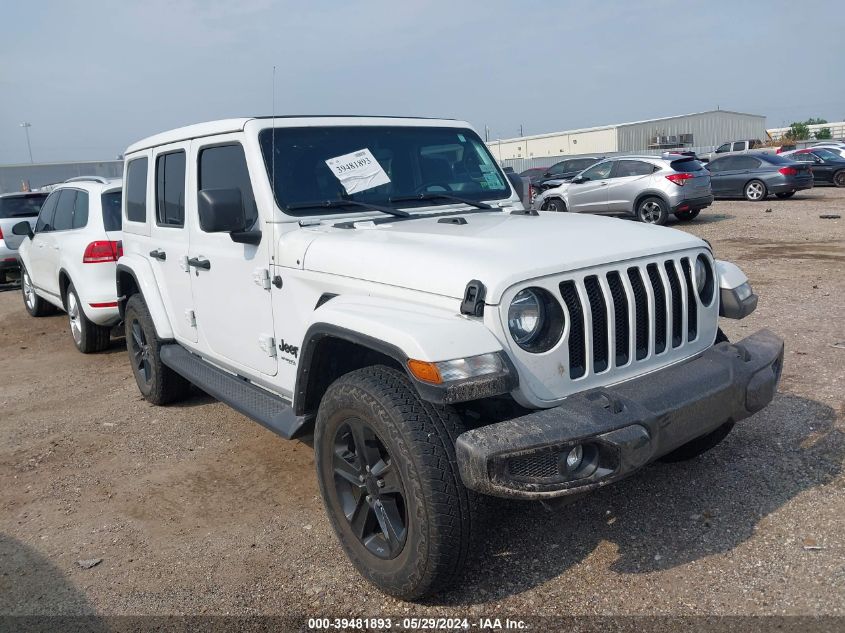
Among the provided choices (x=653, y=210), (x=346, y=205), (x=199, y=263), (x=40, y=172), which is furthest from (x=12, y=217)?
(x=40, y=172)

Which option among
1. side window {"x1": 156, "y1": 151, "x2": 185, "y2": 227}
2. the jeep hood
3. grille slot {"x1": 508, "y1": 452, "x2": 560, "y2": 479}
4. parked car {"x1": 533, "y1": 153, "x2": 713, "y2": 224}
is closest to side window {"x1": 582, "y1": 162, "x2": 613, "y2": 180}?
parked car {"x1": 533, "y1": 153, "x2": 713, "y2": 224}

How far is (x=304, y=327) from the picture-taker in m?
3.43

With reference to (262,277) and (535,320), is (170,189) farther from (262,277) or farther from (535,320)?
(535,320)

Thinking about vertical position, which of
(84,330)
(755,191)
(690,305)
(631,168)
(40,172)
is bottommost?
(84,330)

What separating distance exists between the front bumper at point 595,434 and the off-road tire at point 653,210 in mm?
13538

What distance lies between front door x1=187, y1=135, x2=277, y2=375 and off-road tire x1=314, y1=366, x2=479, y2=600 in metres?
1.03

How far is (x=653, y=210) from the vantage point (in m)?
15.9

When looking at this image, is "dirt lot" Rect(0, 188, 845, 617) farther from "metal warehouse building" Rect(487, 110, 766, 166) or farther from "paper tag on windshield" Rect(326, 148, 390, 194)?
"metal warehouse building" Rect(487, 110, 766, 166)

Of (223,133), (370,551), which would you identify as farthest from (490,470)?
(223,133)

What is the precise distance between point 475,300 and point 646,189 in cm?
1419

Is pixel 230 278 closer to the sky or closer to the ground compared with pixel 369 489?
closer to the sky

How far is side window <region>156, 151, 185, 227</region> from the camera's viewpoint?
4.64m

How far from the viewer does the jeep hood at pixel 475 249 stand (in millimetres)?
2789

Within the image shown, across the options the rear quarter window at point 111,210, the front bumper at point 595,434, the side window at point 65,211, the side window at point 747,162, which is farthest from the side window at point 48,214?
the side window at point 747,162
